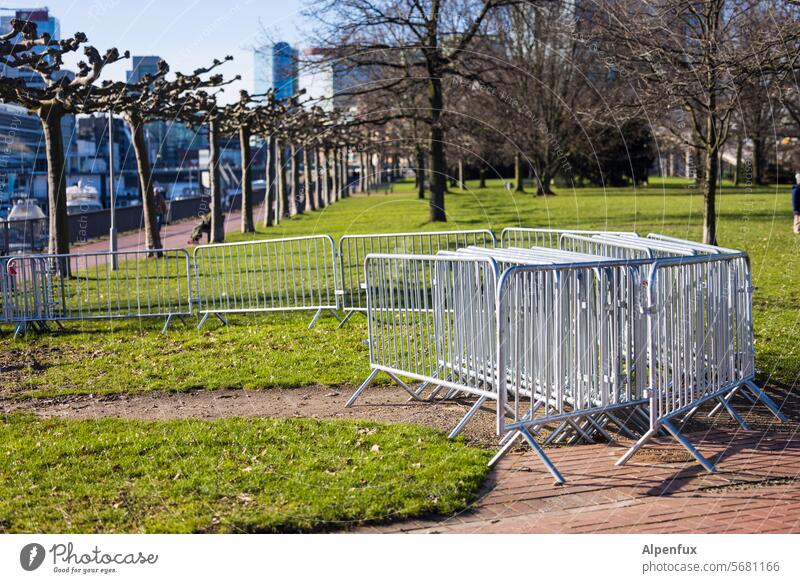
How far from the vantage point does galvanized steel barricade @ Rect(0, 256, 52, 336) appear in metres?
13.7

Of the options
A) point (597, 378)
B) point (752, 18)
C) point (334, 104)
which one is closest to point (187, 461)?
point (597, 378)

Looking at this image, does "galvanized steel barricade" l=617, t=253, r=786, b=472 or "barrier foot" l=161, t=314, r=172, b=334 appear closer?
"galvanized steel barricade" l=617, t=253, r=786, b=472

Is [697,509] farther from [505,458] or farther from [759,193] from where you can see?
[759,193]

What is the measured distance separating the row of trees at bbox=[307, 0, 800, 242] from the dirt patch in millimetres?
5380

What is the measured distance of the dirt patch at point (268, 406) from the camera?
8602 mm

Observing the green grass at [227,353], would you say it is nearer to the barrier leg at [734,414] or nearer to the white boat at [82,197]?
the barrier leg at [734,414]

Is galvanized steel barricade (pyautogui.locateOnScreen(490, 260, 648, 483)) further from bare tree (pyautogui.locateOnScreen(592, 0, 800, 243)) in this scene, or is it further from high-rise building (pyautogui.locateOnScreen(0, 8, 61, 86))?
high-rise building (pyautogui.locateOnScreen(0, 8, 61, 86))

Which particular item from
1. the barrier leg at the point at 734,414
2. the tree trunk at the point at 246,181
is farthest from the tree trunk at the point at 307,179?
the barrier leg at the point at 734,414

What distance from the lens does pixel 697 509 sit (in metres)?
6.05

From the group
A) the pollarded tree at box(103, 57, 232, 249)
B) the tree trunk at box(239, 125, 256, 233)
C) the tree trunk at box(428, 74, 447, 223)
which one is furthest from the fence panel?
the tree trunk at box(239, 125, 256, 233)

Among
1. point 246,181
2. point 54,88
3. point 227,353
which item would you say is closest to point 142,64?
point 54,88

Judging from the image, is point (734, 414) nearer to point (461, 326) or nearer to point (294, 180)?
point (461, 326)

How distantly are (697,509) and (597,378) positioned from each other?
171 centimetres
